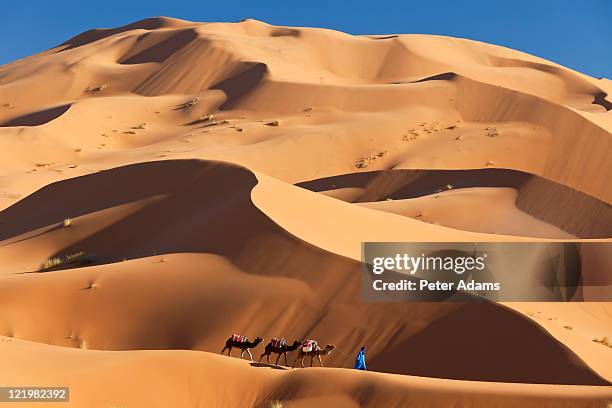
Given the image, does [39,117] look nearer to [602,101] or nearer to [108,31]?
[108,31]

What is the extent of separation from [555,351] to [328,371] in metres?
4.05

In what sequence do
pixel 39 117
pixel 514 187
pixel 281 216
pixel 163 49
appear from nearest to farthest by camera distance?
pixel 281 216
pixel 514 187
pixel 39 117
pixel 163 49

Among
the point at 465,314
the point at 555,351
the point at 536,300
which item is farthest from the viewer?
the point at 536,300

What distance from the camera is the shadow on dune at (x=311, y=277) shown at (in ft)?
47.7

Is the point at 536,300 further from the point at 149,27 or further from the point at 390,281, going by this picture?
the point at 149,27

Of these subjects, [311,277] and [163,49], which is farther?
[163,49]

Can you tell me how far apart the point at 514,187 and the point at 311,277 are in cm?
1630

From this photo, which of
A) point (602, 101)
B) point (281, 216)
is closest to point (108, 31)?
point (602, 101)

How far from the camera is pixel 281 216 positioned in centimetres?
2045

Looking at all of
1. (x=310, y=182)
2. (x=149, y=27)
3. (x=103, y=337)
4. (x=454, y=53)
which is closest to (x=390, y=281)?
(x=103, y=337)

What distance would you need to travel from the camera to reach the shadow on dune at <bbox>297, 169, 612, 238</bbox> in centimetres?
2962

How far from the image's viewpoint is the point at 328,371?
12281mm

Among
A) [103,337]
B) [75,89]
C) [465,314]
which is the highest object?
[465,314]

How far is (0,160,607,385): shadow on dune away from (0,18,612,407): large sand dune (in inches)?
1.8
